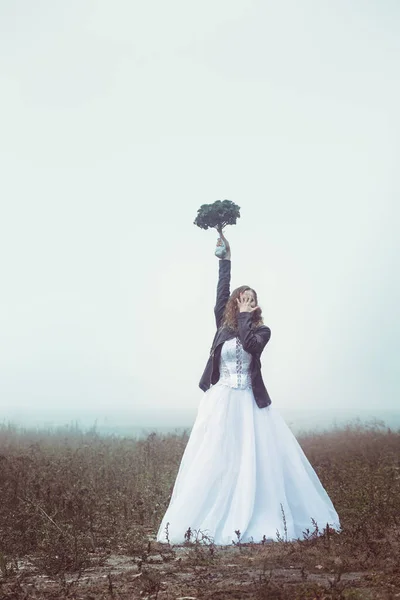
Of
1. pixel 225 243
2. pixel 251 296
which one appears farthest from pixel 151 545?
pixel 225 243

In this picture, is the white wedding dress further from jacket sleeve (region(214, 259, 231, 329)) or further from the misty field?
jacket sleeve (region(214, 259, 231, 329))

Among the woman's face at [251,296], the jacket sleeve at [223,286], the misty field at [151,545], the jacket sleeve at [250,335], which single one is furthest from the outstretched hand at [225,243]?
the misty field at [151,545]

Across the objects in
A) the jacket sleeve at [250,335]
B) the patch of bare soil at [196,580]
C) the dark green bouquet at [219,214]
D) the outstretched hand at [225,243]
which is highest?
the dark green bouquet at [219,214]

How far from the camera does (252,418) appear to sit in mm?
7715

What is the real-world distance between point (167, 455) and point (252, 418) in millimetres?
5575

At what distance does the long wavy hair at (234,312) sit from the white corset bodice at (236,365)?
0.20 m

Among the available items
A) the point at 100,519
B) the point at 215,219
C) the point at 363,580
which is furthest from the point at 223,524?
the point at 215,219

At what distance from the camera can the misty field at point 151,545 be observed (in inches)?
200

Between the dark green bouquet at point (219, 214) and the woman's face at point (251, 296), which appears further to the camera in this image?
the dark green bouquet at point (219, 214)

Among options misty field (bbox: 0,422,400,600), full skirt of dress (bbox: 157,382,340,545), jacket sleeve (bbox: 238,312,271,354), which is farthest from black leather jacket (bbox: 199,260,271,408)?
misty field (bbox: 0,422,400,600)

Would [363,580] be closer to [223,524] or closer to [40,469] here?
[223,524]

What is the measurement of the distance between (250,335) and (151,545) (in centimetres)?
244

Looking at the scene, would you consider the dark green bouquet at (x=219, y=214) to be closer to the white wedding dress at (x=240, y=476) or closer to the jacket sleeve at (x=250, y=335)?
the jacket sleeve at (x=250, y=335)

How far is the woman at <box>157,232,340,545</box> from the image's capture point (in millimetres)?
7211
